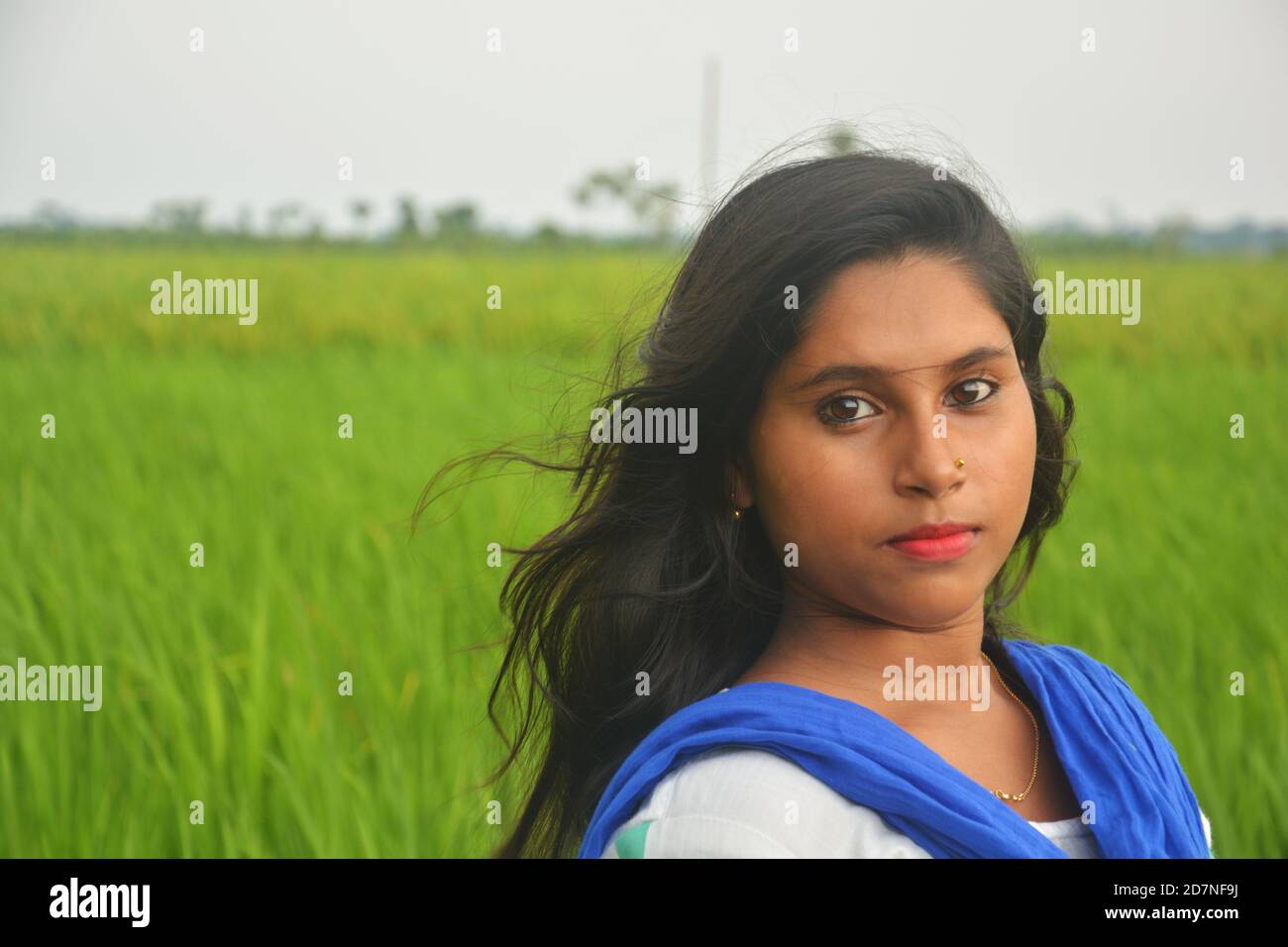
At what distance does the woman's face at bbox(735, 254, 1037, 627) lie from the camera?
2.86 feet

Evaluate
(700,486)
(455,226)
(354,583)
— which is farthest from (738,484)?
(455,226)

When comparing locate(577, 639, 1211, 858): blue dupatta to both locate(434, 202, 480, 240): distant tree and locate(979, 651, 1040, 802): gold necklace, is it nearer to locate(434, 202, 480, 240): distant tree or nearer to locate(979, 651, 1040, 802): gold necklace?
locate(979, 651, 1040, 802): gold necklace

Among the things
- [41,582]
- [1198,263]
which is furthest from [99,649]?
[1198,263]

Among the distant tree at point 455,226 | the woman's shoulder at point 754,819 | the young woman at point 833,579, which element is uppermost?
the distant tree at point 455,226

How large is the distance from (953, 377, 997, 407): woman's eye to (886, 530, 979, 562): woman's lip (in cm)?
11

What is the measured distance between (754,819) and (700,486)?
1.11 ft

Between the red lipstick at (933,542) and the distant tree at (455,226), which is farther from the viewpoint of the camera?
the distant tree at (455,226)

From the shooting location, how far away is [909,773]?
32.6 inches

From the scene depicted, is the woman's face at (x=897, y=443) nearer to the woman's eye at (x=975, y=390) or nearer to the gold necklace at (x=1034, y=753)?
the woman's eye at (x=975, y=390)

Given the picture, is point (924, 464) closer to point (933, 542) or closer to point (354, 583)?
point (933, 542)

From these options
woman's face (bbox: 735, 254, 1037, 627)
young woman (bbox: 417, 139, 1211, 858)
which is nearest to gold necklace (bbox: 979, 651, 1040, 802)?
young woman (bbox: 417, 139, 1211, 858)

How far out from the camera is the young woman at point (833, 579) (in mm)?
836

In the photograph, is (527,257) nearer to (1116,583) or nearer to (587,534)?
(1116,583)

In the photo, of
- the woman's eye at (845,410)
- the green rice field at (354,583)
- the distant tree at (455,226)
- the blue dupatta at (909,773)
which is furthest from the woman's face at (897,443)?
the distant tree at (455,226)
